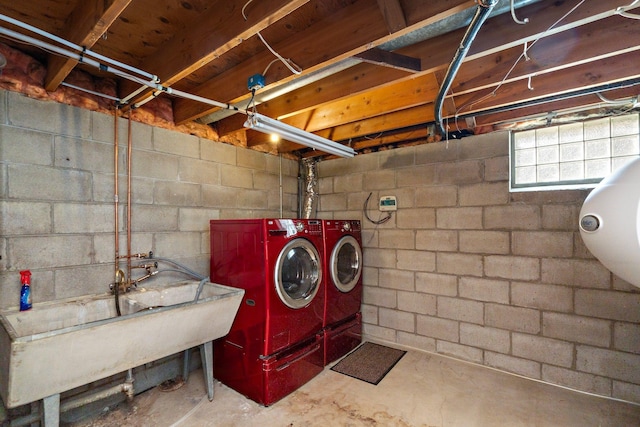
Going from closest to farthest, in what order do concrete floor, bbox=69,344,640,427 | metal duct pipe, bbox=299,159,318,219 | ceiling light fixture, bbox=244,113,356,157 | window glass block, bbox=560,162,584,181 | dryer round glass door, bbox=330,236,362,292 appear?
ceiling light fixture, bbox=244,113,356,157 → concrete floor, bbox=69,344,640,427 → window glass block, bbox=560,162,584,181 → dryer round glass door, bbox=330,236,362,292 → metal duct pipe, bbox=299,159,318,219

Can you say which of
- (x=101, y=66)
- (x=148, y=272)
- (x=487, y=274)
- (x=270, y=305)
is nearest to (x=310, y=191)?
(x=270, y=305)

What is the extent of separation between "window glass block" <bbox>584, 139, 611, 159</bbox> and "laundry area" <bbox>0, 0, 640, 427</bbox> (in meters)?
0.03

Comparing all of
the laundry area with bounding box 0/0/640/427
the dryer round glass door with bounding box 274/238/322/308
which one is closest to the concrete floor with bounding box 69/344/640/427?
the laundry area with bounding box 0/0/640/427

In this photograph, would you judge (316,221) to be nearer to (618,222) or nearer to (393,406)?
(393,406)

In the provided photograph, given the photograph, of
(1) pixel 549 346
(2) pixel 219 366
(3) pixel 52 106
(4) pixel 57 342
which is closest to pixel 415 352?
(1) pixel 549 346

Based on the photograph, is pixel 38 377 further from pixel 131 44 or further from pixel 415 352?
pixel 415 352

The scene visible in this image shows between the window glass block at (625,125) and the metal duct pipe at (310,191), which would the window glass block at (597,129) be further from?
the metal duct pipe at (310,191)

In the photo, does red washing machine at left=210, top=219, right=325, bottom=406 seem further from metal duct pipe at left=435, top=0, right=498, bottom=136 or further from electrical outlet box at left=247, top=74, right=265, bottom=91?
metal duct pipe at left=435, top=0, right=498, bottom=136

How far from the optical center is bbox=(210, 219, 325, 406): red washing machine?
229 centimetres

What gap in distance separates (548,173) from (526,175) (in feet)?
0.53

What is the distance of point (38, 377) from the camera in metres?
1.45

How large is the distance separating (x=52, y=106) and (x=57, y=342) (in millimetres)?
1597

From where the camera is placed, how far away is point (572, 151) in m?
2.59

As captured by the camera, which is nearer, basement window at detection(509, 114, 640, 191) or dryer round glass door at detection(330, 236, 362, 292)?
basement window at detection(509, 114, 640, 191)
